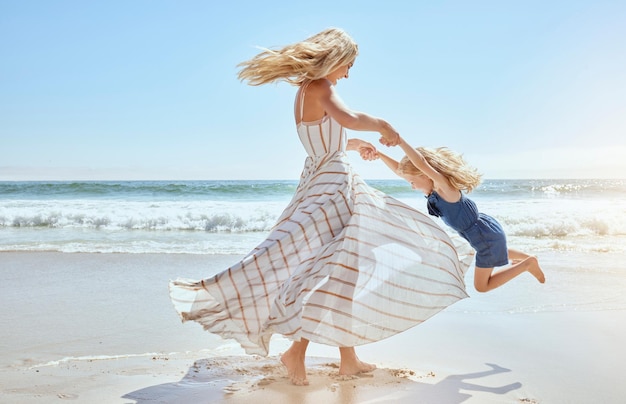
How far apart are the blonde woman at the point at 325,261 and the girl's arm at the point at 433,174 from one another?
18 cm

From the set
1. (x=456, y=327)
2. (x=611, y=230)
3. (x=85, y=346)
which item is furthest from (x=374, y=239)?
(x=611, y=230)

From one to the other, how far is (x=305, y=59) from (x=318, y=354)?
6.44ft

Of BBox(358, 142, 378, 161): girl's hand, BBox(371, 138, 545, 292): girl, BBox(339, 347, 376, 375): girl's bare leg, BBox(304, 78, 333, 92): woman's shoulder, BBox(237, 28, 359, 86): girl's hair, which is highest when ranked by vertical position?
BBox(237, 28, 359, 86): girl's hair

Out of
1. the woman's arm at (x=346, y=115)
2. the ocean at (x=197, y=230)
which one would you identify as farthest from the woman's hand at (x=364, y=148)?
the ocean at (x=197, y=230)

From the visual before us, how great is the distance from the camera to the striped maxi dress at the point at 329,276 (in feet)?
9.70

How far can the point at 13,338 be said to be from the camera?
4262mm

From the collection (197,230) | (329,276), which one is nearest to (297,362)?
(329,276)

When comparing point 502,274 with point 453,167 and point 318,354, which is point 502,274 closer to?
point 453,167

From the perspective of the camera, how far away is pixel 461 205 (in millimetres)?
3752

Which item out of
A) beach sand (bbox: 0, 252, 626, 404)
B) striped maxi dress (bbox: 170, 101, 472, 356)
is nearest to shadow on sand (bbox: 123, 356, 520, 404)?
beach sand (bbox: 0, 252, 626, 404)

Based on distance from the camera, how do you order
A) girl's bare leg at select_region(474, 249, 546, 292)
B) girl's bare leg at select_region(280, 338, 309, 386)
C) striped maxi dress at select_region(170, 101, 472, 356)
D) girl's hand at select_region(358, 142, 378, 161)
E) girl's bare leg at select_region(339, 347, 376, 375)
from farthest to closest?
girl's bare leg at select_region(474, 249, 546, 292)
girl's hand at select_region(358, 142, 378, 161)
girl's bare leg at select_region(339, 347, 376, 375)
girl's bare leg at select_region(280, 338, 309, 386)
striped maxi dress at select_region(170, 101, 472, 356)

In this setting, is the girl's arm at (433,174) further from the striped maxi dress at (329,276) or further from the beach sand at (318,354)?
the beach sand at (318,354)

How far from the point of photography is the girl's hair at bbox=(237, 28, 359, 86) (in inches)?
120

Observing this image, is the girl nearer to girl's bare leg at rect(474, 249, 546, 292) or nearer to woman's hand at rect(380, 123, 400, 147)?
girl's bare leg at rect(474, 249, 546, 292)
